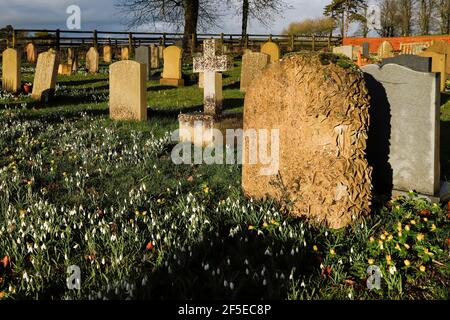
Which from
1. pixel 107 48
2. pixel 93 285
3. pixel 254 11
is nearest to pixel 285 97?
pixel 93 285

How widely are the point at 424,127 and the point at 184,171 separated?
3.33 metres

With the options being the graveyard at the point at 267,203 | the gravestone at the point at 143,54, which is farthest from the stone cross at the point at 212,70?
→ the gravestone at the point at 143,54

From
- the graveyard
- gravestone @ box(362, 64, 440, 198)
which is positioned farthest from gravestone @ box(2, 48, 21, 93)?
gravestone @ box(362, 64, 440, 198)

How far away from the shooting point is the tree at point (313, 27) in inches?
3050

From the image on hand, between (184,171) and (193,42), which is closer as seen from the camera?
(184,171)

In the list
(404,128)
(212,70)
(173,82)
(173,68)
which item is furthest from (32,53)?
(404,128)

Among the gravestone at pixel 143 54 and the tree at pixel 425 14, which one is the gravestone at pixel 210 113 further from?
the tree at pixel 425 14

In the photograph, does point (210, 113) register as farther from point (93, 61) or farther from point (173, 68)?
point (93, 61)

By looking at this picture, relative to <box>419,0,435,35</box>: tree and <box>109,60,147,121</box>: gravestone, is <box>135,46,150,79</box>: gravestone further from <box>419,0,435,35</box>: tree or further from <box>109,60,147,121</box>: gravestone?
<box>419,0,435,35</box>: tree

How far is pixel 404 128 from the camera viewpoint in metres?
6.14

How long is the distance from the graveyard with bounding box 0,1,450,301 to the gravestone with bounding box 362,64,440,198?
0.01m

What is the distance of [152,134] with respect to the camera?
941cm

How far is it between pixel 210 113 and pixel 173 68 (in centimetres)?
1140

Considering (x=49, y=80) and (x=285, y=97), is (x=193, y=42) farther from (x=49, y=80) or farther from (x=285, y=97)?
(x=285, y=97)
